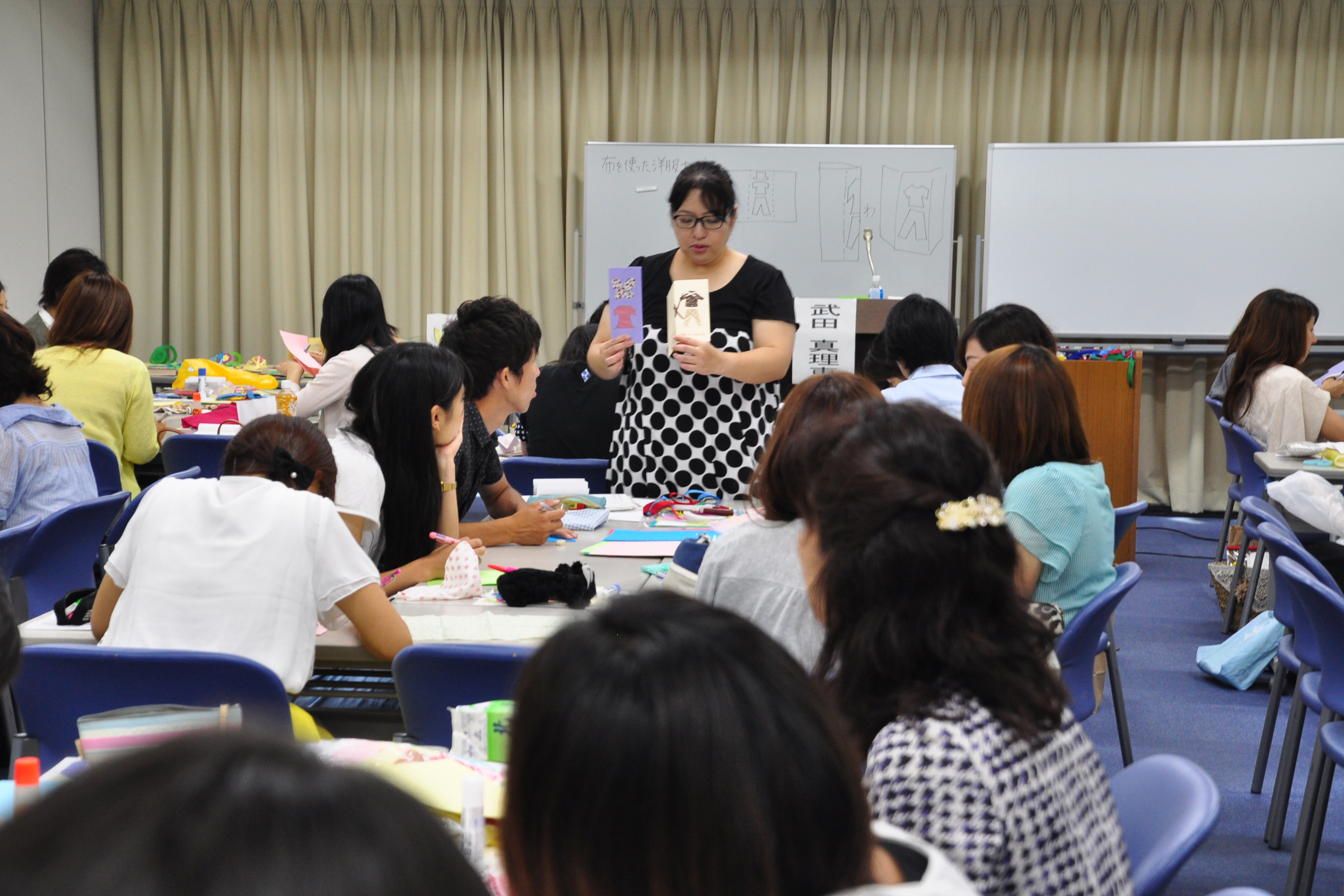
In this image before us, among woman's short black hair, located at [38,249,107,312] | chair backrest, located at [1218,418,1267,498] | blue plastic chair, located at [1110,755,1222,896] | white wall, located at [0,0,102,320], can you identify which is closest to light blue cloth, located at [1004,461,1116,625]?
blue plastic chair, located at [1110,755,1222,896]

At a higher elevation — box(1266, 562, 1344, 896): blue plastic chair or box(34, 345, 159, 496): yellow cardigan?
box(34, 345, 159, 496): yellow cardigan

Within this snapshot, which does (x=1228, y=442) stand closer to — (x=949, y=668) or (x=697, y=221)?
(x=697, y=221)

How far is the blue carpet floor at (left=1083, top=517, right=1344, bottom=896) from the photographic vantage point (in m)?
2.63

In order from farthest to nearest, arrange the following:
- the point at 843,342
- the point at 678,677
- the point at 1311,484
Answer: the point at 843,342 < the point at 1311,484 < the point at 678,677

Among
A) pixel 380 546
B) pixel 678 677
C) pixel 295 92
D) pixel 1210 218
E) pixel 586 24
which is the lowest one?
pixel 380 546

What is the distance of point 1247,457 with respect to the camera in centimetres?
464

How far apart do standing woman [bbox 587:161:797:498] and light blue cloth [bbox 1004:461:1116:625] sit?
1.06 meters

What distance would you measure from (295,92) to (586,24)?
74.0 inches

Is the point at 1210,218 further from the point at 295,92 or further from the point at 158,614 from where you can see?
the point at 158,614

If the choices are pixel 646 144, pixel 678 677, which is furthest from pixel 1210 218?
pixel 678 677

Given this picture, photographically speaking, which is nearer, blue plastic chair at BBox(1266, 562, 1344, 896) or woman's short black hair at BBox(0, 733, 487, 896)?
woman's short black hair at BBox(0, 733, 487, 896)

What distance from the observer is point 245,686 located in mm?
1630

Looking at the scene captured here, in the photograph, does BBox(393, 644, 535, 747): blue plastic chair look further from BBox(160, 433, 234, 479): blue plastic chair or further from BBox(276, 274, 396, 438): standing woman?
BBox(160, 433, 234, 479): blue plastic chair

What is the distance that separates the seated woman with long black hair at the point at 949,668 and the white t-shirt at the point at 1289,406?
12.3ft
